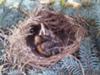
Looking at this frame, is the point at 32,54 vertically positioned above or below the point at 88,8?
below

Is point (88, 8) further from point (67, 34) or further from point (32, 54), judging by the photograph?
point (32, 54)

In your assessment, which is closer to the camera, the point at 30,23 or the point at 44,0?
the point at 30,23

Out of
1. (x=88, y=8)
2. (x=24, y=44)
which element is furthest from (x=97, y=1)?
(x=24, y=44)

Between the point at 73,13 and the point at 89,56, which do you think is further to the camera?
the point at 73,13
